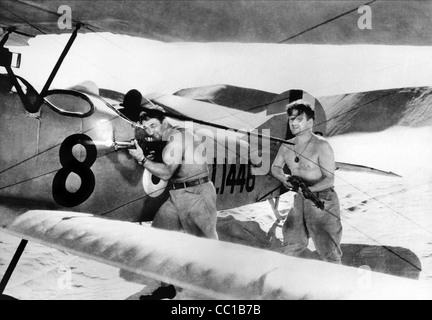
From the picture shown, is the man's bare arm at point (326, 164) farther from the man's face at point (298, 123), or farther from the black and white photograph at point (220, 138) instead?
the man's face at point (298, 123)

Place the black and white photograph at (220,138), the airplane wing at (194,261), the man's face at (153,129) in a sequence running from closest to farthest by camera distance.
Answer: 1. the airplane wing at (194,261)
2. the black and white photograph at (220,138)
3. the man's face at (153,129)

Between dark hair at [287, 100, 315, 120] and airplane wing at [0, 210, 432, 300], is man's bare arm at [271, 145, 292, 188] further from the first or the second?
airplane wing at [0, 210, 432, 300]

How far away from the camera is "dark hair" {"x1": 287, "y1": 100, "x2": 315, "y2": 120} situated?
271cm

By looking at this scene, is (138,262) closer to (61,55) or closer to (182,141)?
(182,141)

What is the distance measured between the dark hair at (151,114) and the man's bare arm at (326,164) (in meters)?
0.82

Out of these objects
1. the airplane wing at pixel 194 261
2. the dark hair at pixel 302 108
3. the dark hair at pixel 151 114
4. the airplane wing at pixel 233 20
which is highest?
the airplane wing at pixel 233 20

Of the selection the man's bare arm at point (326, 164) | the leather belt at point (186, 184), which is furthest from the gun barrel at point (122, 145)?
the man's bare arm at point (326, 164)

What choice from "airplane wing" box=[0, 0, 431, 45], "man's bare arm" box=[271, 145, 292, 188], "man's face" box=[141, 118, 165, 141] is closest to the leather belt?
"man's face" box=[141, 118, 165, 141]

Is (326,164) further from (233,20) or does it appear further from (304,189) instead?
(233,20)

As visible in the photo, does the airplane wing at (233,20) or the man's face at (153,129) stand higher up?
the airplane wing at (233,20)

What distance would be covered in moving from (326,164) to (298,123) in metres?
0.25

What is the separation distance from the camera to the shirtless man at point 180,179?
264 centimetres

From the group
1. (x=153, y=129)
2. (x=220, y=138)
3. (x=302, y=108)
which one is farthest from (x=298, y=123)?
(x=153, y=129)
